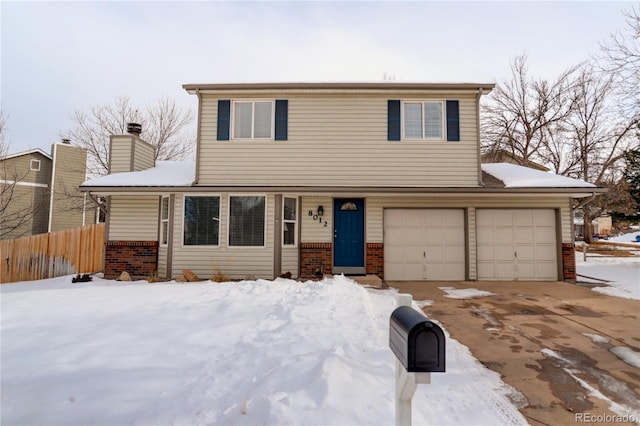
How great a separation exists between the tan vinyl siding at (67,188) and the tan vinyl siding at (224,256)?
15.1 metres

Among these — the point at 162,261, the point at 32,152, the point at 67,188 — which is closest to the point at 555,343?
the point at 162,261

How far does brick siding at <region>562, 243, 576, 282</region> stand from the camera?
30.0 feet

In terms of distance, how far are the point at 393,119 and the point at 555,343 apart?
7.19m

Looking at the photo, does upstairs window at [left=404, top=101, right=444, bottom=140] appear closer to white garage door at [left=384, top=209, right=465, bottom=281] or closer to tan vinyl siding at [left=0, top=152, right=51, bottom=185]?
white garage door at [left=384, top=209, right=465, bottom=281]

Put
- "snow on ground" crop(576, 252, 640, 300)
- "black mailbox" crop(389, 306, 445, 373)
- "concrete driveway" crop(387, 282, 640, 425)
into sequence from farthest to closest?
"snow on ground" crop(576, 252, 640, 300) < "concrete driveway" crop(387, 282, 640, 425) < "black mailbox" crop(389, 306, 445, 373)

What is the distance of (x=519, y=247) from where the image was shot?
369 inches

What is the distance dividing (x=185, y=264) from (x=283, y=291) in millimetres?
4151

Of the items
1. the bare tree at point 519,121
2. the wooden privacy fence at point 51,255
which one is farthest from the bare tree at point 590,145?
the wooden privacy fence at point 51,255

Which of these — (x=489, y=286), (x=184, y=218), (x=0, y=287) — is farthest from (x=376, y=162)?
(x=0, y=287)

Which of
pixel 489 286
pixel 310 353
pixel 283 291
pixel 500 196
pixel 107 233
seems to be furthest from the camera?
pixel 107 233

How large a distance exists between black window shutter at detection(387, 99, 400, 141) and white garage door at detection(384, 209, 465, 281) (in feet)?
7.69

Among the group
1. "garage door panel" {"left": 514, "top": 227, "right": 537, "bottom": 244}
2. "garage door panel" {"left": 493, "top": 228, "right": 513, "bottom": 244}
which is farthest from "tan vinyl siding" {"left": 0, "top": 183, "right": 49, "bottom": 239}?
"garage door panel" {"left": 514, "top": 227, "right": 537, "bottom": 244}

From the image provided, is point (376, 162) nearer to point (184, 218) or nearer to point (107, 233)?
point (184, 218)

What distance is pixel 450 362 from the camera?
11.8 feet
